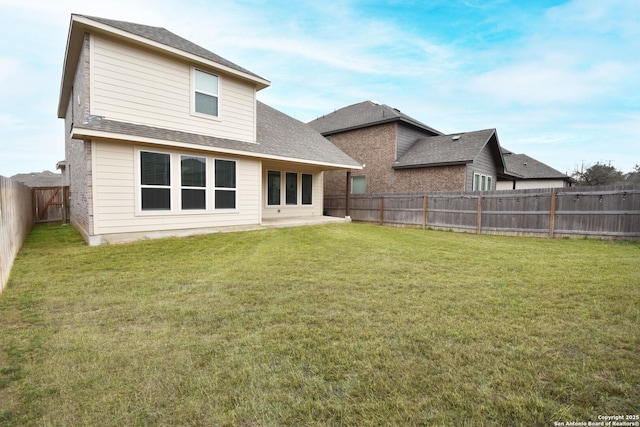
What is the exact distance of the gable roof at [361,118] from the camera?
18.6 meters

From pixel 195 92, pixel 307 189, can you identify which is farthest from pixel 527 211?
pixel 195 92

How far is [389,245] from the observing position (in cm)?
863

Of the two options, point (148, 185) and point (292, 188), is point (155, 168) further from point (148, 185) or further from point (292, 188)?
point (292, 188)

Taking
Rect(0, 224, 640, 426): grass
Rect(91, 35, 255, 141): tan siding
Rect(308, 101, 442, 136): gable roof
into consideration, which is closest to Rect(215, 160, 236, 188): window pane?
Rect(91, 35, 255, 141): tan siding

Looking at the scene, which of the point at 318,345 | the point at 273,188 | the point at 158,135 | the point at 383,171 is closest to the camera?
the point at 318,345

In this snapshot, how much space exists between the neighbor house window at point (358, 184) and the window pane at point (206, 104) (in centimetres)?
1157

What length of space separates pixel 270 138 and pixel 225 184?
338 cm

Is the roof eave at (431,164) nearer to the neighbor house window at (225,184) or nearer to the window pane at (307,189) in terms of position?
the window pane at (307,189)

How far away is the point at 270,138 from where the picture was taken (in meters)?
12.7

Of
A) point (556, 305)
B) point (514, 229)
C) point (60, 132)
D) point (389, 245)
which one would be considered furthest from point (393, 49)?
point (60, 132)

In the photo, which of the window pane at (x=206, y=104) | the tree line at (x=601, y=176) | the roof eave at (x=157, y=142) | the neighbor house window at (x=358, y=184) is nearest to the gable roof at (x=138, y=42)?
the window pane at (x=206, y=104)

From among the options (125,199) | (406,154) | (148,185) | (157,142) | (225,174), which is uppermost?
(406,154)

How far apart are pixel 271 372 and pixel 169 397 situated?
2.42ft

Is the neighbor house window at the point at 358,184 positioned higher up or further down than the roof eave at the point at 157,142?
further down
